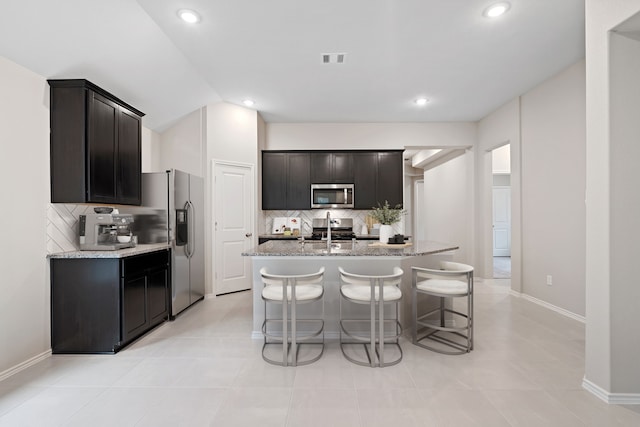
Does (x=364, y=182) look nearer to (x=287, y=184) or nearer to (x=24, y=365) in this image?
(x=287, y=184)

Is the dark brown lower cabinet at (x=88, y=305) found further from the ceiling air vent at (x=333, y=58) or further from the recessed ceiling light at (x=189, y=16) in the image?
the ceiling air vent at (x=333, y=58)

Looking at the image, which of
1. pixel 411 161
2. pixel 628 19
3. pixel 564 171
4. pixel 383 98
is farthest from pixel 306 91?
pixel 411 161

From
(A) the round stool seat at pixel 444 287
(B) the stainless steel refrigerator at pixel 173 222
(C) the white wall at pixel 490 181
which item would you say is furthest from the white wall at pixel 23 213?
(C) the white wall at pixel 490 181

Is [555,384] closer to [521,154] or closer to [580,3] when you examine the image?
[580,3]

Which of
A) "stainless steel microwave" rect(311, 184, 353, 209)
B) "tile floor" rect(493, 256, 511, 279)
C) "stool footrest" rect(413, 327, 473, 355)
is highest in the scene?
"stainless steel microwave" rect(311, 184, 353, 209)

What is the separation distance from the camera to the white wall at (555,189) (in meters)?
3.43

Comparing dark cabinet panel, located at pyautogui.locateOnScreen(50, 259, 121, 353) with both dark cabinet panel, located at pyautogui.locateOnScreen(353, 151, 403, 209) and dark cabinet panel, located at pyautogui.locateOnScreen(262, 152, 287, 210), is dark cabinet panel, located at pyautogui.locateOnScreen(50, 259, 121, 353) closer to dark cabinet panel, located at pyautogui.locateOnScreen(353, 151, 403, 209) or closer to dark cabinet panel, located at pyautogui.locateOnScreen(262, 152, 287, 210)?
dark cabinet panel, located at pyautogui.locateOnScreen(262, 152, 287, 210)

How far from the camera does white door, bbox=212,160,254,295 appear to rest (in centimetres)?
455

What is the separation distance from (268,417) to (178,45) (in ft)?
11.2

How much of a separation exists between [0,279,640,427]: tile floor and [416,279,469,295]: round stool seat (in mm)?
556

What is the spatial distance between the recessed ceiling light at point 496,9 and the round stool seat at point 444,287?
7.76 ft

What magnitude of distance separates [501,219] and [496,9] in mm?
7659

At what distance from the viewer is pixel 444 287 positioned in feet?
8.76

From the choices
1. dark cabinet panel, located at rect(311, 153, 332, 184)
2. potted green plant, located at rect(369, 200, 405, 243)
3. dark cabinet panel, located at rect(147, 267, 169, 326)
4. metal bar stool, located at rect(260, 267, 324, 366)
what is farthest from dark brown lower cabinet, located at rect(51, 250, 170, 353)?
dark cabinet panel, located at rect(311, 153, 332, 184)
